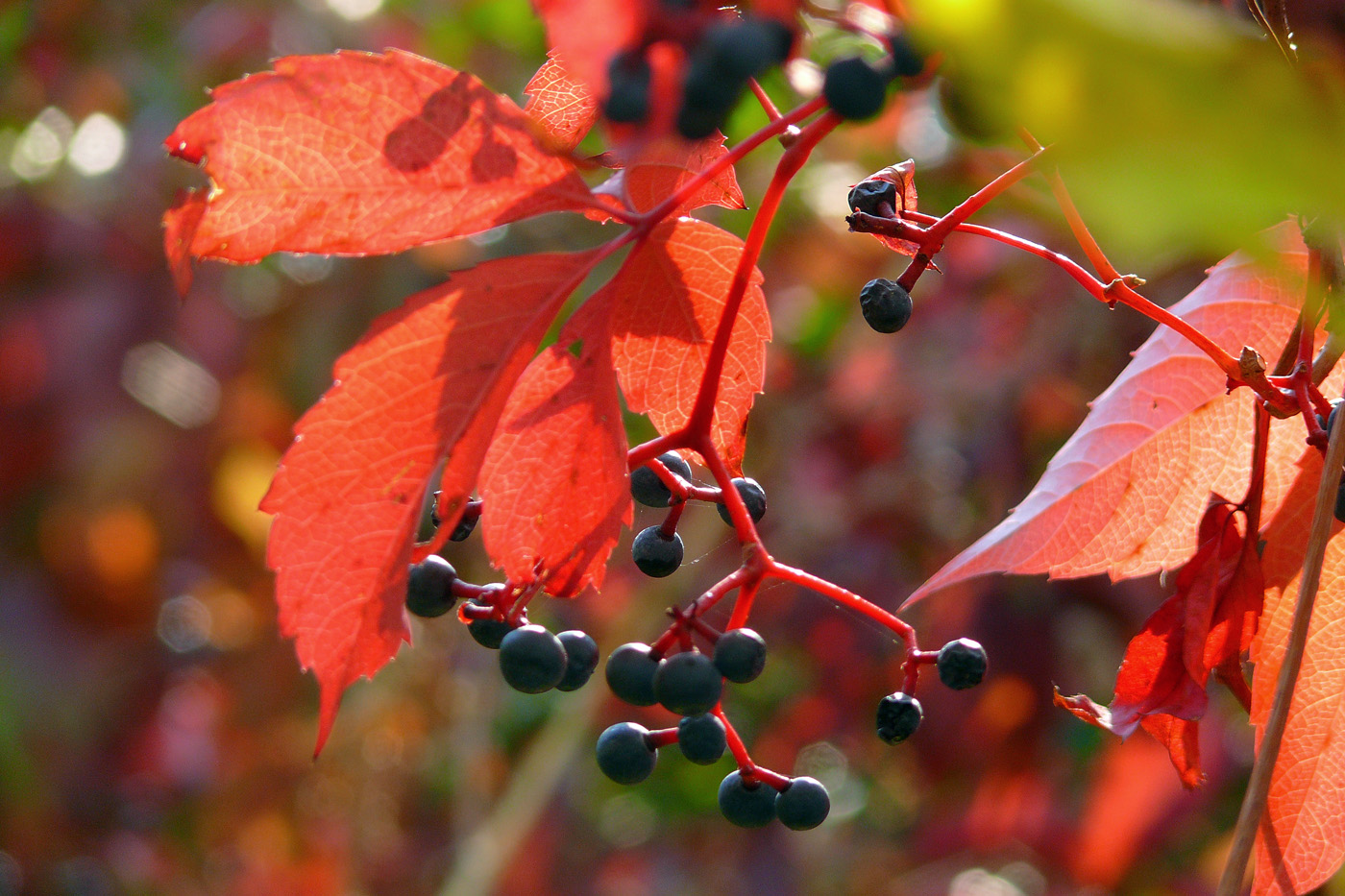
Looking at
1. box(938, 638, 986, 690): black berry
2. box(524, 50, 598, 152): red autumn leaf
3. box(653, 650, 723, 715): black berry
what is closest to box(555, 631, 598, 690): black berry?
box(653, 650, 723, 715): black berry

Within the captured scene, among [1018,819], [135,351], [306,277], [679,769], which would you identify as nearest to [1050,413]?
[1018,819]

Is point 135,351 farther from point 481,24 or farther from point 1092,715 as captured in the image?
point 1092,715

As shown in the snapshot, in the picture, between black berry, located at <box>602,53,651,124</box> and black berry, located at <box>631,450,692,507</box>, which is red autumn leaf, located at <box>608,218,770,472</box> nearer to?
black berry, located at <box>631,450,692,507</box>

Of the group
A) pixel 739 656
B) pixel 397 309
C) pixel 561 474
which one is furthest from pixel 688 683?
pixel 397 309

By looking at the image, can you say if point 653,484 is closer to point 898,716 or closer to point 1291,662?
point 898,716

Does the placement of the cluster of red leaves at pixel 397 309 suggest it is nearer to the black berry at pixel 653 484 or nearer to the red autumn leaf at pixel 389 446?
the red autumn leaf at pixel 389 446
